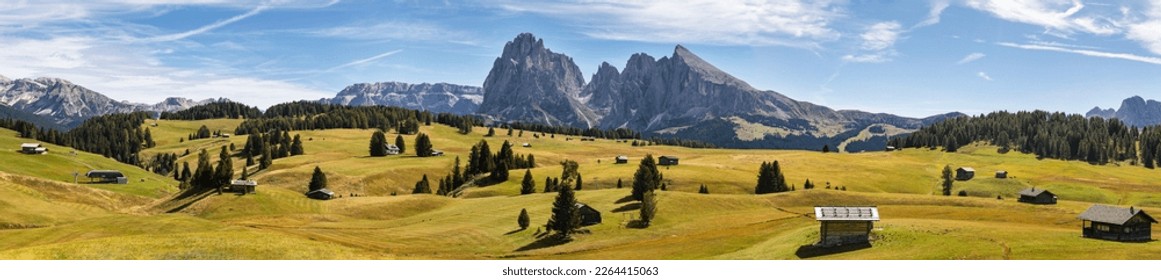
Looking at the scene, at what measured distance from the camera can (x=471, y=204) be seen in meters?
137

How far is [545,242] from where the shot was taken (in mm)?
96438

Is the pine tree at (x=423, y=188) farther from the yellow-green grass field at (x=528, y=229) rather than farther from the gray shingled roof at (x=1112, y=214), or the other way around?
the gray shingled roof at (x=1112, y=214)

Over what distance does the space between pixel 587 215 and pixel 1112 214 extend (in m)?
63.1

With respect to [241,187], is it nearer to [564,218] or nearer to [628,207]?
[564,218]

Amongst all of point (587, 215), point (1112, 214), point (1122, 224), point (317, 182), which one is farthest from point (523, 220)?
point (317, 182)

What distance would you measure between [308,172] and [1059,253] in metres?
171

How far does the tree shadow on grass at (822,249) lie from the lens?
75.6 m

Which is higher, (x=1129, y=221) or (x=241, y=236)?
(x=1129, y=221)

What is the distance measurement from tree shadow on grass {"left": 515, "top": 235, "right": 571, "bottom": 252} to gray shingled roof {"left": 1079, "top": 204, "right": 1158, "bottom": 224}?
5979cm

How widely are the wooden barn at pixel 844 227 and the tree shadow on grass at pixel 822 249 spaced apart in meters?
0.79

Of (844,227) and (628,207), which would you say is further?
(628,207)

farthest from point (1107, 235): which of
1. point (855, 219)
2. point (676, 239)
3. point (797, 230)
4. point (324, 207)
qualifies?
point (324, 207)

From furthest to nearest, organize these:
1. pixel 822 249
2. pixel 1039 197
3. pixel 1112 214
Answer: pixel 1039 197, pixel 822 249, pixel 1112 214
